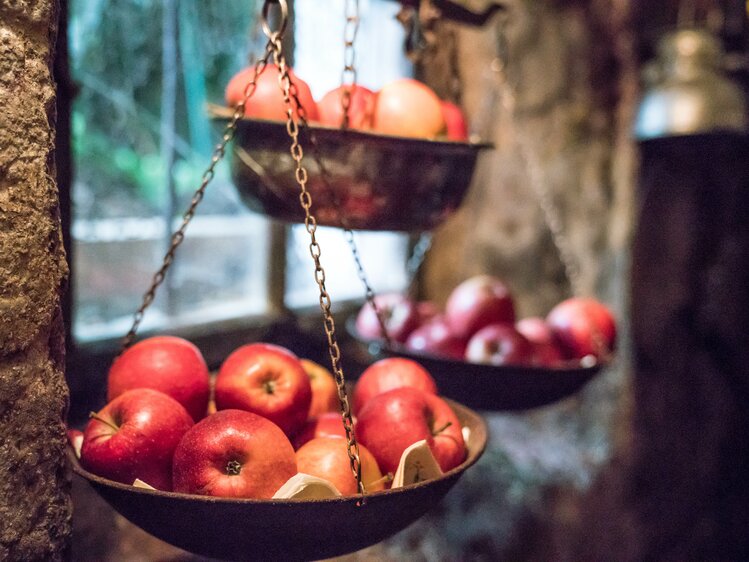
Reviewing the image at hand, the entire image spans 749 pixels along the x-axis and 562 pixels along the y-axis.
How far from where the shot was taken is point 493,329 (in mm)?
1494

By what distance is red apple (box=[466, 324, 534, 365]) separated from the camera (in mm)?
1421

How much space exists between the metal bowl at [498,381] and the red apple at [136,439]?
1.64 feet

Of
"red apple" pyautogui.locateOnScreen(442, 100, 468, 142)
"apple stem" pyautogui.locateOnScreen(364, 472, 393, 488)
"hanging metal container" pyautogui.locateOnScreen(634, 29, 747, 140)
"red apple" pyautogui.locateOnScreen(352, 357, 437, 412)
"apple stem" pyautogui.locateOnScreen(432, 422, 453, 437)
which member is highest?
"hanging metal container" pyautogui.locateOnScreen(634, 29, 747, 140)

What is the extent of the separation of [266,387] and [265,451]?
0.48 ft

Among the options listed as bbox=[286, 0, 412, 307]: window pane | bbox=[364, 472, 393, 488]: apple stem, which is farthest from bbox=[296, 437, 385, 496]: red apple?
bbox=[286, 0, 412, 307]: window pane

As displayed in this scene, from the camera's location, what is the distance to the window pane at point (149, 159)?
4.91 ft

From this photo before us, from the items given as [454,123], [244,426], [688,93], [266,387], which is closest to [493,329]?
[454,123]

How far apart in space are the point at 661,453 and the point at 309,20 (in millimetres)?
1986

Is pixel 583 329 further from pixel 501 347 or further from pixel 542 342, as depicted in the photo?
pixel 501 347

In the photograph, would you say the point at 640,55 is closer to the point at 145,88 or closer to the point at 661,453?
the point at 661,453

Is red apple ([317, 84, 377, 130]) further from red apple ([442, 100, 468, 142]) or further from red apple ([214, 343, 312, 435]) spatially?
red apple ([214, 343, 312, 435])

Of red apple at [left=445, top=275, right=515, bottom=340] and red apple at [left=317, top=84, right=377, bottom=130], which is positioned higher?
red apple at [left=317, top=84, right=377, bottom=130]

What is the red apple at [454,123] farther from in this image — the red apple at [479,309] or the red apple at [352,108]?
the red apple at [479,309]

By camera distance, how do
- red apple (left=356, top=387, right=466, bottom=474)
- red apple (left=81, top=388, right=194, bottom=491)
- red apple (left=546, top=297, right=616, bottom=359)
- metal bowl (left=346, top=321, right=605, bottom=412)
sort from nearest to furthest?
red apple (left=81, top=388, right=194, bottom=491)
red apple (left=356, top=387, right=466, bottom=474)
metal bowl (left=346, top=321, right=605, bottom=412)
red apple (left=546, top=297, right=616, bottom=359)
